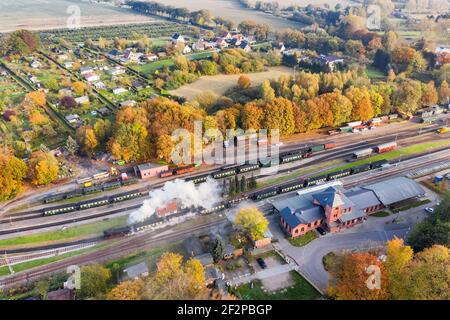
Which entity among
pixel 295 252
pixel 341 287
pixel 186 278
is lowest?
pixel 295 252

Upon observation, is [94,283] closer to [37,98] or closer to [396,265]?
[396,265]

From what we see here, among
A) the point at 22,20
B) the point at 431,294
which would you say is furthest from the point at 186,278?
the point at 22,20

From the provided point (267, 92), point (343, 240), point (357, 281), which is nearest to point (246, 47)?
point (267, 92)

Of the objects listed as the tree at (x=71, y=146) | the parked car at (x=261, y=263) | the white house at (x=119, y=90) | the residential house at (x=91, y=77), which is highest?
the residential house at (x=91, y=77)

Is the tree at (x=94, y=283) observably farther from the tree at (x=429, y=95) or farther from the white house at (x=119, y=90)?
the tree at (x=429, y=95)

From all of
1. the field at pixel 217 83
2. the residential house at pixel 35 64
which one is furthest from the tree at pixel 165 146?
the residential house at pixel 35 64

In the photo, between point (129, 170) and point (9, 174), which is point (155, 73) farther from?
point (9, 174)
